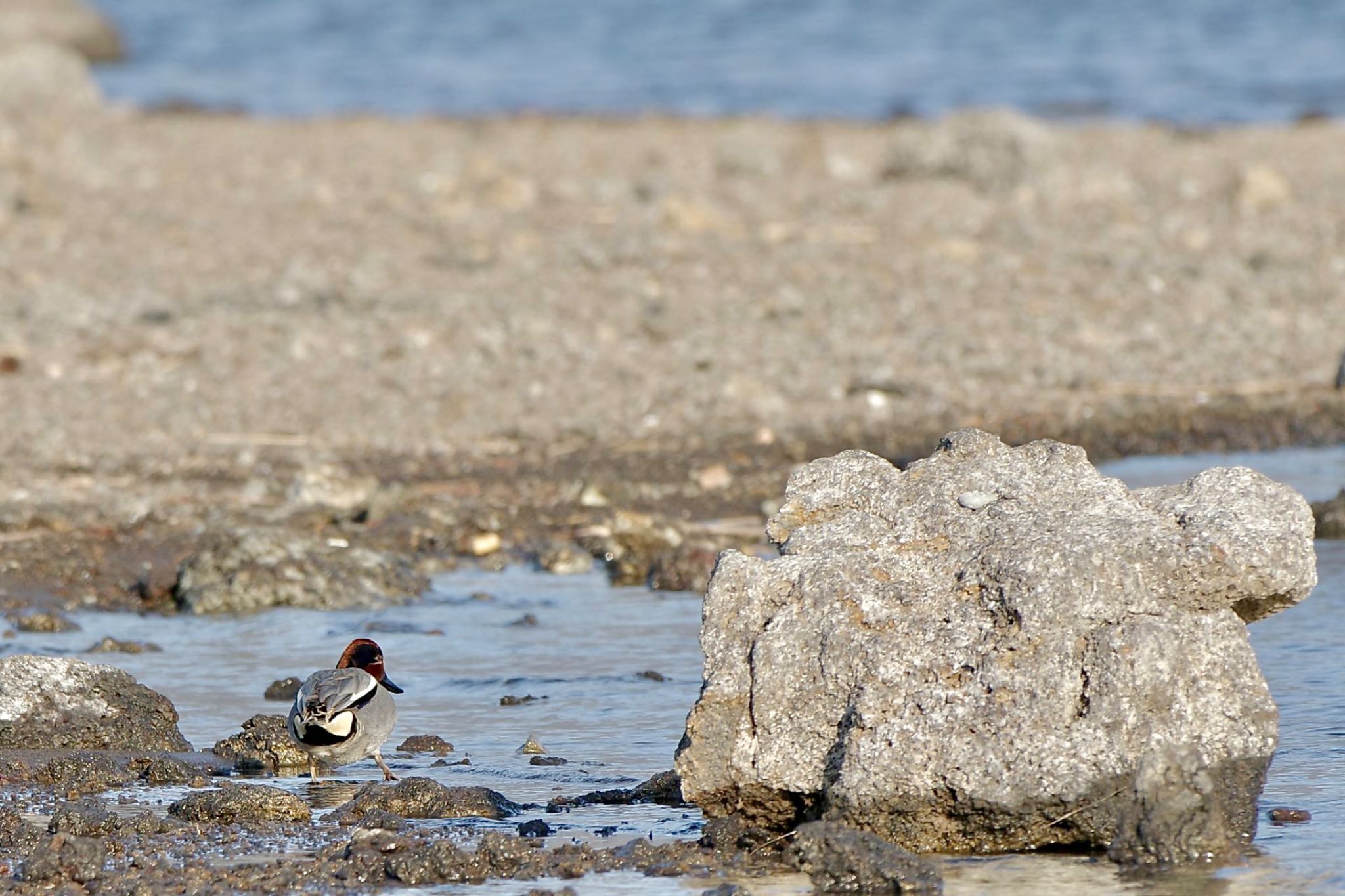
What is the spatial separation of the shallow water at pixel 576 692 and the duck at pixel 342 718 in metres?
0.11

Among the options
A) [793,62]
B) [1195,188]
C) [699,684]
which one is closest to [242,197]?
[1195,188]

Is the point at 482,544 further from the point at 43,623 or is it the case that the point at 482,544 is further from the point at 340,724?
the point at 340,724

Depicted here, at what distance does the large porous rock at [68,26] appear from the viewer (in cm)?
3544

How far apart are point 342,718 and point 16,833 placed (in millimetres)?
866

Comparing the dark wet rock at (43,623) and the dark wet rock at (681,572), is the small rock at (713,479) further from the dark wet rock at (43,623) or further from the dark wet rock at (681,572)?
the dark wet rock at (43,623)

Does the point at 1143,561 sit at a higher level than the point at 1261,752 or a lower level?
higher

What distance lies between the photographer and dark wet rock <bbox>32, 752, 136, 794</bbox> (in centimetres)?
527

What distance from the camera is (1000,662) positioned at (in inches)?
177

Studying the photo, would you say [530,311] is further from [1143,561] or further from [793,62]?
[793,62]

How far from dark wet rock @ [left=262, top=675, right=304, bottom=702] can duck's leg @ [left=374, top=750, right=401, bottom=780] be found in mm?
855

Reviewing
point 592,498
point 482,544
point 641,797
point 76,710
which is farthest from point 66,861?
point 592,498

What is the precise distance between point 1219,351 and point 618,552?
4655 millimetres

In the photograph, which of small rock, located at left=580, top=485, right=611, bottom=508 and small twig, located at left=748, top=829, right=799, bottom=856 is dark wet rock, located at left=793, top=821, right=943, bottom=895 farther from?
small rock, located at left=580, top=485, right=611, bottom=508

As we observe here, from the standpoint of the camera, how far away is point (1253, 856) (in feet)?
14.9
